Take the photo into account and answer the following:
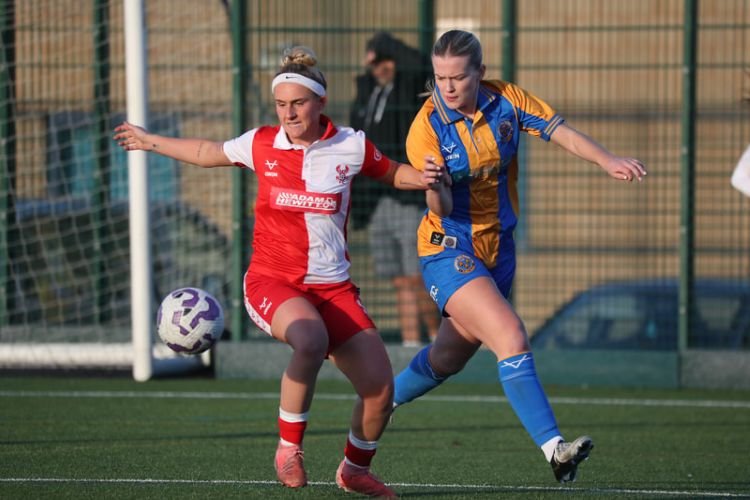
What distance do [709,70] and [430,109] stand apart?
5098mm

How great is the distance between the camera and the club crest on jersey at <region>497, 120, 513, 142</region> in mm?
6000

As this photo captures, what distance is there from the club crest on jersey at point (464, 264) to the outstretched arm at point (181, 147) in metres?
1.18

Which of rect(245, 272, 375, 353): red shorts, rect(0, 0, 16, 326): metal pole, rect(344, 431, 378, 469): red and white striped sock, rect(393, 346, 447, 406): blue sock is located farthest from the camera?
rect(0, 0, 16, 326): metal pole

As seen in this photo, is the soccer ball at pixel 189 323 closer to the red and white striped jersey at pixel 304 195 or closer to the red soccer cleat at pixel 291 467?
the red and white striped jersey at pixel 304 195

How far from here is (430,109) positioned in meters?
6.08

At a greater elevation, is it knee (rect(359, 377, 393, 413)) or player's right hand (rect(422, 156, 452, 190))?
player's right hand (rect(422, 156, 452, 190))

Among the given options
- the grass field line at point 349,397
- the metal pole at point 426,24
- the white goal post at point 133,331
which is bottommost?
the grass field line at point 349,397

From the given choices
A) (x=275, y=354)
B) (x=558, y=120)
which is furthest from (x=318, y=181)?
(x=275, y=354)

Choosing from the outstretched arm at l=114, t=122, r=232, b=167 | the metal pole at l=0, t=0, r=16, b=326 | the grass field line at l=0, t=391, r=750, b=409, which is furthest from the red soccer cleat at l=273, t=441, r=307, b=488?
the metal pole at l=0, t=0, r=16, b=326

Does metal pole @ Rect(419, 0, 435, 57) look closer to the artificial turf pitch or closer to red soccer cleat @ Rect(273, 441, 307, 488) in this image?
the artificial turf pitch

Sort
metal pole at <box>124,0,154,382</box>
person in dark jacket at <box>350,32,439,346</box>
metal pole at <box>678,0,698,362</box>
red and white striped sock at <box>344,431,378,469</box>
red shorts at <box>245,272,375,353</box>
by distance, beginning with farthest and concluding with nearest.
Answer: person in dark jacket at <box>350,32,439,346</box> → metal pole at <box>678,0,698,362</box> → metal pole at <box>124,0,154,382</box> → red and white striped sock at <box>344,431,378,469</box> → red shorts at <box>245,272,375,353</box>

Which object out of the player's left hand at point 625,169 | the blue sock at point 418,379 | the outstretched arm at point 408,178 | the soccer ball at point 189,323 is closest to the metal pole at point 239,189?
the blue sock at point 418,379

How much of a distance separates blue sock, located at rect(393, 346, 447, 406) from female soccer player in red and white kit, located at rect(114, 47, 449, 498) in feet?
2.51

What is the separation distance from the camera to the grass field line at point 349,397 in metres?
9.52
